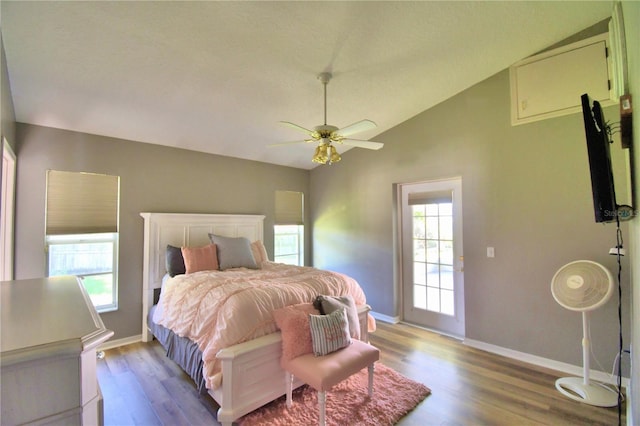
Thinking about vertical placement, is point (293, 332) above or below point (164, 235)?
below

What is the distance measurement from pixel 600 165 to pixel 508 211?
1.68m

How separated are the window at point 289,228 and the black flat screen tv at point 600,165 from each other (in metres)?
4.12

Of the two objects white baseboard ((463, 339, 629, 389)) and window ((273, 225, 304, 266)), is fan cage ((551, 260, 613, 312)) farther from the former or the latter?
window ((273, 225, 304, 266))

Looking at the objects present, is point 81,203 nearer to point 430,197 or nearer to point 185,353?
point 185,353

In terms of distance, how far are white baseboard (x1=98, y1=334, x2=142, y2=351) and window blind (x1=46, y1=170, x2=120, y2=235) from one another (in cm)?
129

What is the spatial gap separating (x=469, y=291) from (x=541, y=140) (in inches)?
71.8

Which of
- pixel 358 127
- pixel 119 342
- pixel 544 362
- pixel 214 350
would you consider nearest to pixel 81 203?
pixel 119 342

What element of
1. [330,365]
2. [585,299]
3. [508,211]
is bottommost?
[330,365]

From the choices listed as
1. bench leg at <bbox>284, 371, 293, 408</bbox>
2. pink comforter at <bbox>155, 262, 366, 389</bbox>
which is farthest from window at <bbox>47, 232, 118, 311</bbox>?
bench leg at <bbox>284, 371, 293, 408</bbox>

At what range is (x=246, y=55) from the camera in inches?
93.0

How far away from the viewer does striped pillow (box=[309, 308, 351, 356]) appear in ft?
6.93

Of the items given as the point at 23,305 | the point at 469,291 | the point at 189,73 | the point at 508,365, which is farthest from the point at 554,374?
the point at 189,73

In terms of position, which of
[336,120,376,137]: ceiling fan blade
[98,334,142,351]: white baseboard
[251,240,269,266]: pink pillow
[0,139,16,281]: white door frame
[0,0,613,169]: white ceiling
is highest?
[0,0,613,169]: white ceiling

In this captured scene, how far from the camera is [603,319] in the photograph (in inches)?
103
